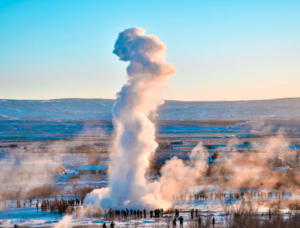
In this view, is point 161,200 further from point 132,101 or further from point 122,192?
point 132,101

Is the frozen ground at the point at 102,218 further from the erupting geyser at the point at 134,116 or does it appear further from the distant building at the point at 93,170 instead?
the distant building at the point at 93,170

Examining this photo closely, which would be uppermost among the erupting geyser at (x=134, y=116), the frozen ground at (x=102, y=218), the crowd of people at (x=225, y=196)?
the erupting geyser at (x=134, y=116)

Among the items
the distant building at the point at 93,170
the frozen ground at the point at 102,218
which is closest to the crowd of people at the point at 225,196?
the frozen ground at the point at 102,218

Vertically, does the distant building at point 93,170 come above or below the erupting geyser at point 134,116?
below

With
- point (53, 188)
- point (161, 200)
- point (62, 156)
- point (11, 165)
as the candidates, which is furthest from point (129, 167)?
point (62, 156)

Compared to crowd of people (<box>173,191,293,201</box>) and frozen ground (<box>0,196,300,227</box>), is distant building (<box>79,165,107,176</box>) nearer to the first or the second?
crowd of people (<box>173,191,293,201</box>)

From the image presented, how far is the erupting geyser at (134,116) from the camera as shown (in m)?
34.2

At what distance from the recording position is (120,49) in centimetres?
3484

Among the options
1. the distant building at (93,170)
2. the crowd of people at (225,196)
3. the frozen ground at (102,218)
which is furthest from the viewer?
the distant building at (93,170)

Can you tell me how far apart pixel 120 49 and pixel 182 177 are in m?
18.4

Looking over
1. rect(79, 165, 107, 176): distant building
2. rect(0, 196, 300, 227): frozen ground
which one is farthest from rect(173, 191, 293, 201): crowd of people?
rect(79, 165, 107, 176): distant building

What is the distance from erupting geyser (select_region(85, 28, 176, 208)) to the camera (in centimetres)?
3416

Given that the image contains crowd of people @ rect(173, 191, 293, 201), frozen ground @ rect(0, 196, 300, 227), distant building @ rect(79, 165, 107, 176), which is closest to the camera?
frozen ground @ rect(0, 196, 300, 227)

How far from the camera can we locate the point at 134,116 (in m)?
34.5
